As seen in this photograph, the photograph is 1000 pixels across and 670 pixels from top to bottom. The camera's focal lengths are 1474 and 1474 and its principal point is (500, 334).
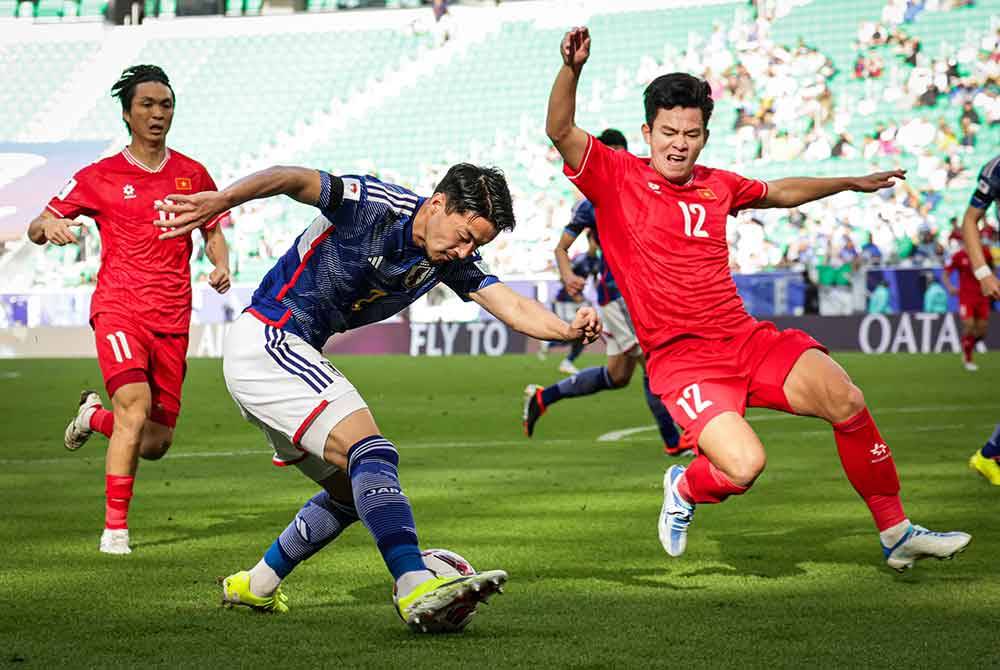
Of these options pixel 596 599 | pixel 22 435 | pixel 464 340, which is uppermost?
pixel 596 599

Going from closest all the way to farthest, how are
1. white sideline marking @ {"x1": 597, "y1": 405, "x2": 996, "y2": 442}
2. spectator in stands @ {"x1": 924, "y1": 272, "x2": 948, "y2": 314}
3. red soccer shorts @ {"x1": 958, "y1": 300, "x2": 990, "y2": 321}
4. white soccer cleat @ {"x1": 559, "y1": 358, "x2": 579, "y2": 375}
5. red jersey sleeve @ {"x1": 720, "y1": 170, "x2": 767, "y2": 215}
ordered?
red jersey sleeve @ {"x1": 720, "y1": 170, "x2": 767, "y2": 215} → white sideline marking @ {"x1": 597, "y1": 405, "x2": 996, "y2": 442} → white soccer cleat @ {"x1": 559, "y1": 358, "x2": 579, "y2": 375} → red soccer shorts @ {"x1": 958, "y1": 300, "x2": 990, "y2": 321} → spectator in stands @ {"x1": 924, "y1": 272, "x2": 948, "y2": 314}

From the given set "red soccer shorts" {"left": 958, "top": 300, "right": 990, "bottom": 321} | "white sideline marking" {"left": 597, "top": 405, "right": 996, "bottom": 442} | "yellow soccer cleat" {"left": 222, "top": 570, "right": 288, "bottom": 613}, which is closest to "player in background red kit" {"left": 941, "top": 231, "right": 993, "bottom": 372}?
"red soccer shorts" {"left": 958, "top": 300, "right": 990, "bottom": 321}

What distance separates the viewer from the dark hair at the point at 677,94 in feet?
19.8

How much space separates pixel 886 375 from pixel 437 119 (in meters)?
19.7

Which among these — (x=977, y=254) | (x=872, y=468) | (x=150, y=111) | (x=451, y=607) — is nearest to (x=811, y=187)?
(x=872, y=468)

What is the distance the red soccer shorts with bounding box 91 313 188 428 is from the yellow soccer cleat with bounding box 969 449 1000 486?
4864 mm

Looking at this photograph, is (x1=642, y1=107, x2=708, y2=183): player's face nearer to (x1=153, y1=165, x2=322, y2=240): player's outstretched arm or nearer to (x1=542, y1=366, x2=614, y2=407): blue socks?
(x1=153, y1=165, x2=322, y2=240): player's outstretched arm

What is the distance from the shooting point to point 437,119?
1484 inches

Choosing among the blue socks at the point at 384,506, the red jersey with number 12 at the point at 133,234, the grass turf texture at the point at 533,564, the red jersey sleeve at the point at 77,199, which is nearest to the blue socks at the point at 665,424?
the grass turf texture at the point at 533,564

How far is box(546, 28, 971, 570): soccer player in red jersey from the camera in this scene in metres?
5.80

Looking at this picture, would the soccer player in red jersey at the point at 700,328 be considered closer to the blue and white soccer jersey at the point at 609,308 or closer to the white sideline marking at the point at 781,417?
the blue and white soccer jersey at the point at 609,308

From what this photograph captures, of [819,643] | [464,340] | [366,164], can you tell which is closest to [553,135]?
[819,643]

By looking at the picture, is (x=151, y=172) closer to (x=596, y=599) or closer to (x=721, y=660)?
(x=596, y=599)

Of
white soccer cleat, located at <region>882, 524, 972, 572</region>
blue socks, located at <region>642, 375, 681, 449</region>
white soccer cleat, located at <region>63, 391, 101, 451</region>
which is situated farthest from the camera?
blue socks, located at <region>642, 375, 681, 449</region>
